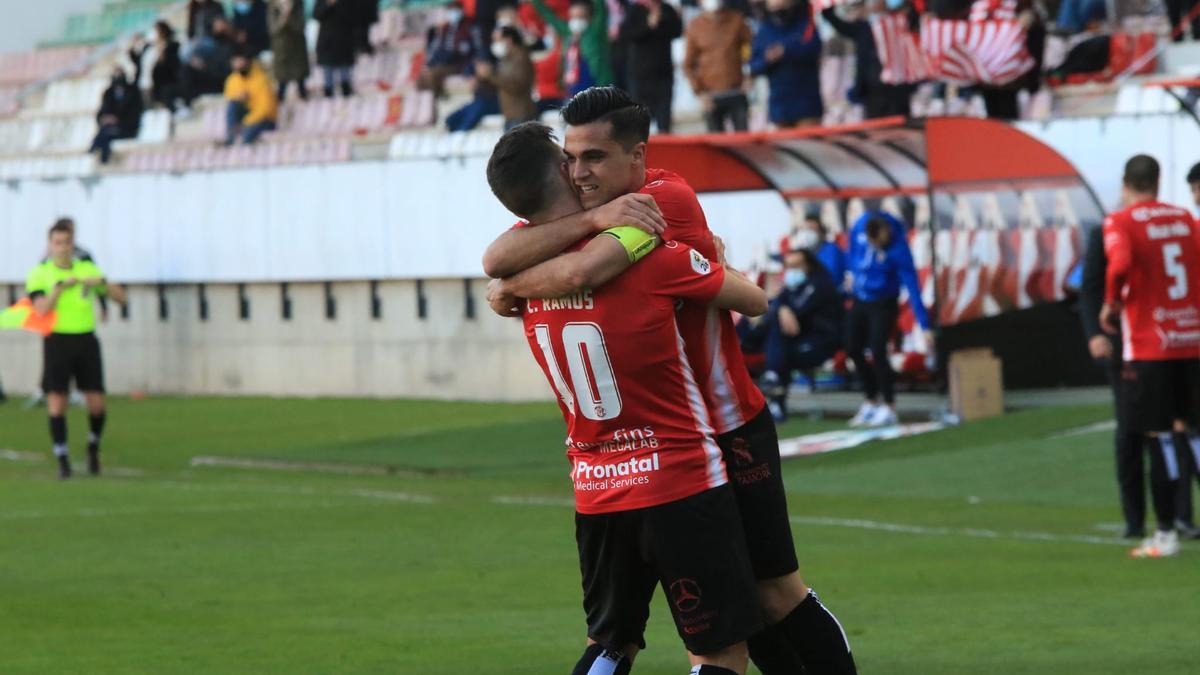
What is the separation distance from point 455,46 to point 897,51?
9560mm

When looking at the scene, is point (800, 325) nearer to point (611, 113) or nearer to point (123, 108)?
point (611, 113)

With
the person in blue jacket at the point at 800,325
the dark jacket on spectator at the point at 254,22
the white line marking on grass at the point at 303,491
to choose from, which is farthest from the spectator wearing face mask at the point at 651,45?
the dark jacket on spectator at the point at 254,22

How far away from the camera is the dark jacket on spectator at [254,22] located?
35000 millimetres

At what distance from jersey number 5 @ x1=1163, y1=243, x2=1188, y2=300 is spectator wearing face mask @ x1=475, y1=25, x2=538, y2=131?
14.6m

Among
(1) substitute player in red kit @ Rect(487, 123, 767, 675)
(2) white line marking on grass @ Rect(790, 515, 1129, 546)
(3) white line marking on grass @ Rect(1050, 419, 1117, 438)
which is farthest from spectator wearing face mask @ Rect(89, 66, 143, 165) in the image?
(1) substitute player in red kit @ Rect(487, 123, 767, 675)

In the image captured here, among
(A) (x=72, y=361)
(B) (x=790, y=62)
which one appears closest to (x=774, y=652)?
(A) (x=72, y=361)

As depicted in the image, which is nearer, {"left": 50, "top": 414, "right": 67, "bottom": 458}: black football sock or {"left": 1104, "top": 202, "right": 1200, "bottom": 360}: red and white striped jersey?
{"left": 1104, "top": 202, "right": 1200, "bottom": 360}: red and white striped jersey

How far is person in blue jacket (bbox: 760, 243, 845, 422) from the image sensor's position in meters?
20.8

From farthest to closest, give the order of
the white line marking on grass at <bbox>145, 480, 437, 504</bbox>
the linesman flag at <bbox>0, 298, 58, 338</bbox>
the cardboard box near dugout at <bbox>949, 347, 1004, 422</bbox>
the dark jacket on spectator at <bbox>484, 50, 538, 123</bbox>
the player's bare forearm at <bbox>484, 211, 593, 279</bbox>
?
the dark jacket on spectator at <bbox>484, 50, 538, 123</bbox>
the cardboard box near dugout at <bbox>949, 347, 1004, 422</bbox>
the linesman flag at <bbox>0, 298, 58, 338</bbox>
the white line marking on grass at <bbox>145, 480, 437, 504</bbox>
the player's bare forearm at <bbox>484, 211, 593, 279</bbox>

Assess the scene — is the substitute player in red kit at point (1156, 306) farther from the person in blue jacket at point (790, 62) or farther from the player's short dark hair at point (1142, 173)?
the person in blue jacket at point (790, 62)

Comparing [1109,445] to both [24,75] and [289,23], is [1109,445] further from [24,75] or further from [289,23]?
[24,75]

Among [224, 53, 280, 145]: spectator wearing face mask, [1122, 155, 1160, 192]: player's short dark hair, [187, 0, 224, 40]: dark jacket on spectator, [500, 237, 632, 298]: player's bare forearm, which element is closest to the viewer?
[500, 237, 632, 298]: player's bare forearm

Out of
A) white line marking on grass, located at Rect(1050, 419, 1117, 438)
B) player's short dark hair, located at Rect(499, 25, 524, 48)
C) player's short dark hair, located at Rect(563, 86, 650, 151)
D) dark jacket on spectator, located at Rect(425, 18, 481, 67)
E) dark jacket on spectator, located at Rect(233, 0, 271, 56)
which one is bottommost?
white line marking on grass, located at Rect(1050, 419, 1117, 438)

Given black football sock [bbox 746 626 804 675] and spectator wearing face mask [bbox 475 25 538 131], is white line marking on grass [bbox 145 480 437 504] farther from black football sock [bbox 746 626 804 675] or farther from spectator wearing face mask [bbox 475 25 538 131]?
black football sock [bbox 746 626 804 675]
